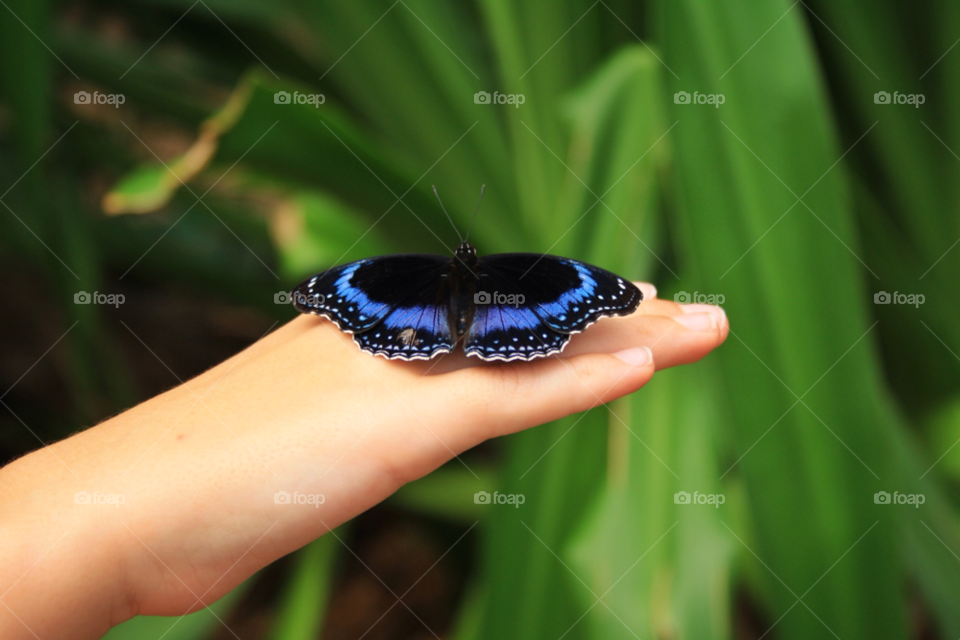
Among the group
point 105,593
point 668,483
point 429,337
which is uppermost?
point 429,337

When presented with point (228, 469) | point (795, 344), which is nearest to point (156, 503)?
point (228, 469)

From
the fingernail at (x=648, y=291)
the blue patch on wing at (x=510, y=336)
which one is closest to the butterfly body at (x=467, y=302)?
the blue patch on wing at (x=510, y=336)

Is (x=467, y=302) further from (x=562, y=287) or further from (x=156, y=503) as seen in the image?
(x=156, y=503)

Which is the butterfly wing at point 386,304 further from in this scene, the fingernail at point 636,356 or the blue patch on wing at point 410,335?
the fingernail at point 636,356

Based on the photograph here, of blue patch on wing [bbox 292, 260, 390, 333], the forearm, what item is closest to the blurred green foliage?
blue patch on wing [bbox 292, 260, 390, 333]

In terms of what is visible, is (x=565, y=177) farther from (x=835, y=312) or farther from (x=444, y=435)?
(x=444, y=435)

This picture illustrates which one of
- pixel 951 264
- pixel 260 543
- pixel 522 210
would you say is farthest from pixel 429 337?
pixel 951 264
